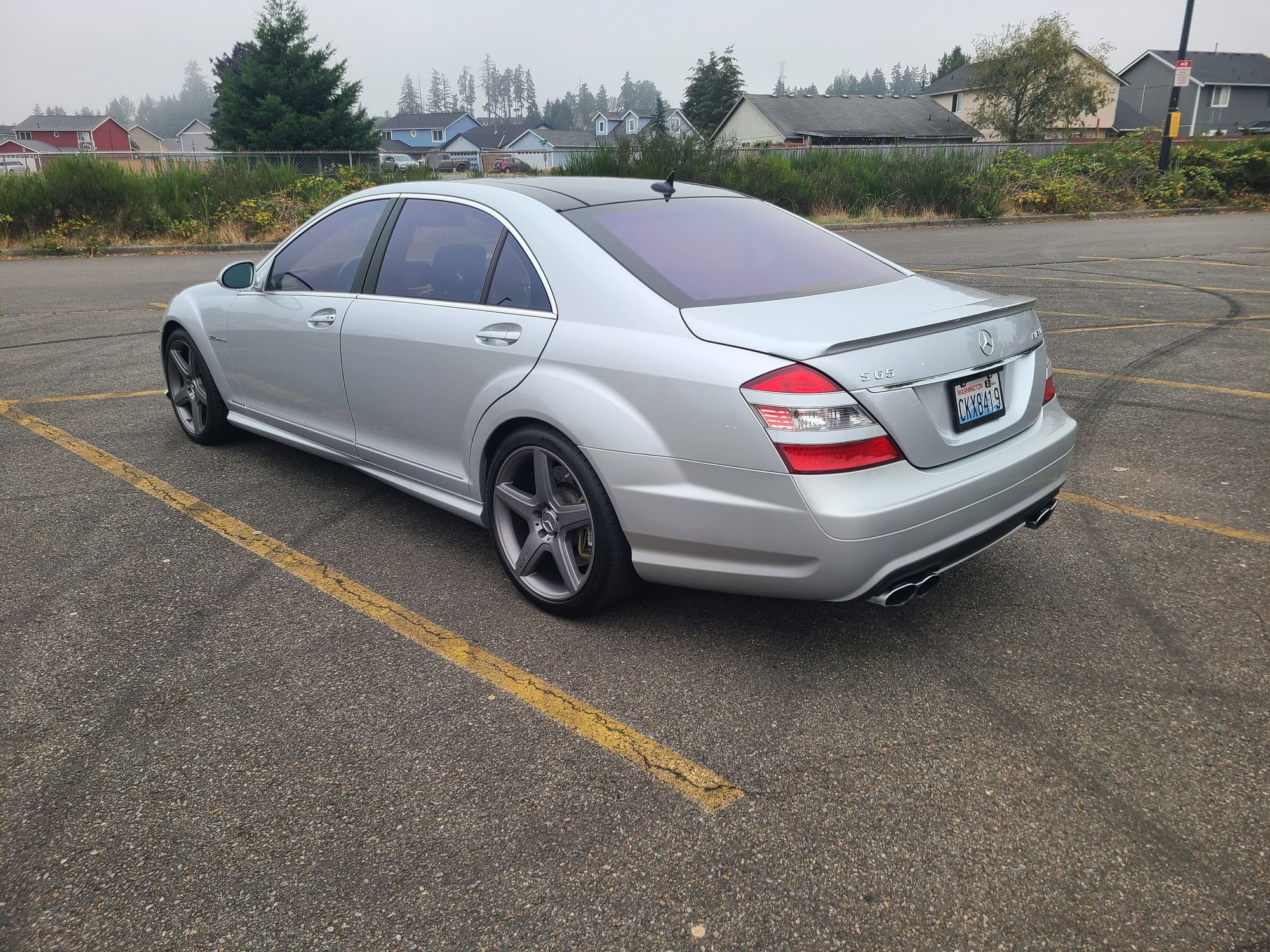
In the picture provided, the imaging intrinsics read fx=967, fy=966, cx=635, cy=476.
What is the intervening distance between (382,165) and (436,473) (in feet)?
76.5

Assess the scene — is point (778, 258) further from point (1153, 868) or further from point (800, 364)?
point (1153, 868)

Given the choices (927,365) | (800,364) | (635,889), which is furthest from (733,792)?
(927,365)

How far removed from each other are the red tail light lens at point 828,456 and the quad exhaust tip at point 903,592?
1.37 feet

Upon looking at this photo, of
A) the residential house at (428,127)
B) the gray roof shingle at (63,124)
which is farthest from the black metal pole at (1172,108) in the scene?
the gray roof shingle at (63,124)

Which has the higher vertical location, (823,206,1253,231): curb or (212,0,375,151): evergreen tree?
(212,0,375,151): evergreen tree

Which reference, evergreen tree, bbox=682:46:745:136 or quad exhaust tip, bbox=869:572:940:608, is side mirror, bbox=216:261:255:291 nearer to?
quad exhaust tip, bbox=869:572:940:608

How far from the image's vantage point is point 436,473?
4.07 metres

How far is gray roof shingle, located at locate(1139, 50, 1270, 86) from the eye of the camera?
73250mm

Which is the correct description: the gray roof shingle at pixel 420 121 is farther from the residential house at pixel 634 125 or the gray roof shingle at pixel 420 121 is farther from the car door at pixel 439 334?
the car door at pixel 439 334

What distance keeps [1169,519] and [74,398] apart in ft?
23.6

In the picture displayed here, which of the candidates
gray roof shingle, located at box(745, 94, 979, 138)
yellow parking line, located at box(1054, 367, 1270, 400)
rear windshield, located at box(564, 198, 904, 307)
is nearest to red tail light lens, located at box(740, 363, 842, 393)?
rear windshield, located at box(564, 198, 904, 307)

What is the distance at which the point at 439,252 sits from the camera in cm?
414

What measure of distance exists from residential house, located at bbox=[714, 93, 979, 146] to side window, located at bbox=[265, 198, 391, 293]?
62141mm

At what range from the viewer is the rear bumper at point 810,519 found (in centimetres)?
287
